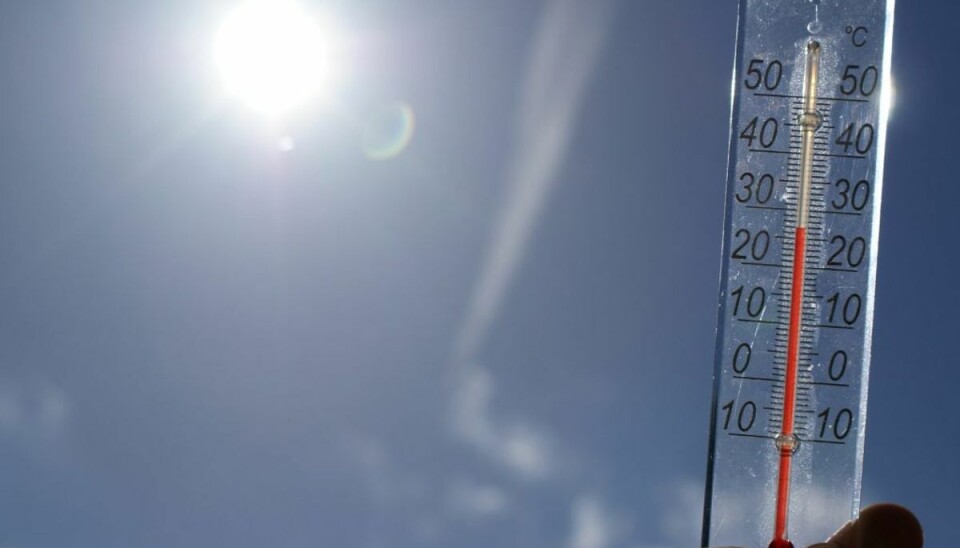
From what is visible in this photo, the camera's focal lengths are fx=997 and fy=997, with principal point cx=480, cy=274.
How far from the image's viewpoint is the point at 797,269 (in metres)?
3.61

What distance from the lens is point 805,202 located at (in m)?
3.69

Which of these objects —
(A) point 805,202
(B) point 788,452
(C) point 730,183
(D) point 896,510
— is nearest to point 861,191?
(A) point 805,202

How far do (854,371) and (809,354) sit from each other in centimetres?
16

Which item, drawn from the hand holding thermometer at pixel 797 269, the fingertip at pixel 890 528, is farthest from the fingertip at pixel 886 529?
the hand holding thermometer at pixel 797 269

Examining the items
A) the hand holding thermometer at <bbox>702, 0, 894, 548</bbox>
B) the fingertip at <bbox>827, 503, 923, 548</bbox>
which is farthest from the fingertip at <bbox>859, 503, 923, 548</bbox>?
the hand holding thermometer at <bbox>702, 0, 894, 548</bbox>

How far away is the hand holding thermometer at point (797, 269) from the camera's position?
3.41 m

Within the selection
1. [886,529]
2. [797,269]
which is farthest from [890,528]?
[797,269]

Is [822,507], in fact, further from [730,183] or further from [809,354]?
[730,183]

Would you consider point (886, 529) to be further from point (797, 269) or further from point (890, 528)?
point (797, 269)

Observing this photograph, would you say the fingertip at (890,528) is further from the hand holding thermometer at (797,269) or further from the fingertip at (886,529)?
the hand holding thermometer at (797,269)

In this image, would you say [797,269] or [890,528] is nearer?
[890,528]

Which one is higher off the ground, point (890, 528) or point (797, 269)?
point (797, 269)

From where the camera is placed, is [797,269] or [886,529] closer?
[886,529]

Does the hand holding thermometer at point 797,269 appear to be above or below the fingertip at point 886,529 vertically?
above
